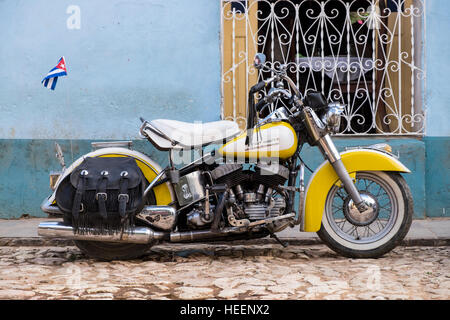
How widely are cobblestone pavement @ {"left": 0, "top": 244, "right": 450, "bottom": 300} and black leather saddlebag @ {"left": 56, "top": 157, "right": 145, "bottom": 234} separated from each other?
1.17 ft

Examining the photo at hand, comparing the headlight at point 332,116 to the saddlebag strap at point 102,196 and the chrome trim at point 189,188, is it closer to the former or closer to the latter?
the chrome trim at point 189,188

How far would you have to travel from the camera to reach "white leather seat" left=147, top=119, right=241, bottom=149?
4.59 m

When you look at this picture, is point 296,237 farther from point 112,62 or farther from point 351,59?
point 112,62

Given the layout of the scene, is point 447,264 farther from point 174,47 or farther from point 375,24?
point 174,47

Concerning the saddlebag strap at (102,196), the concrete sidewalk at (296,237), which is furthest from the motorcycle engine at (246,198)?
the concrete sidewalk at (296,237)

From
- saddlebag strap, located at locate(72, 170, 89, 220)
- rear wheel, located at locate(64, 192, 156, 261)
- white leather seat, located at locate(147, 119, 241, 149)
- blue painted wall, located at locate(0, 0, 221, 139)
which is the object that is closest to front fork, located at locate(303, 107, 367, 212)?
white leather seat, located at locate(147, 119, 241, 149)

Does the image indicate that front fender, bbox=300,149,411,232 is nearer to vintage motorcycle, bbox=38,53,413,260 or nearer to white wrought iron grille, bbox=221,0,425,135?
vintage motorcycle, bbox=38,53,413,260

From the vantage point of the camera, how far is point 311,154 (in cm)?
682

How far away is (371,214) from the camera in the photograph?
4.71 meters

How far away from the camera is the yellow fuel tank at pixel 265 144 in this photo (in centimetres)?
465

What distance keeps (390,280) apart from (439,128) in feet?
10.6
